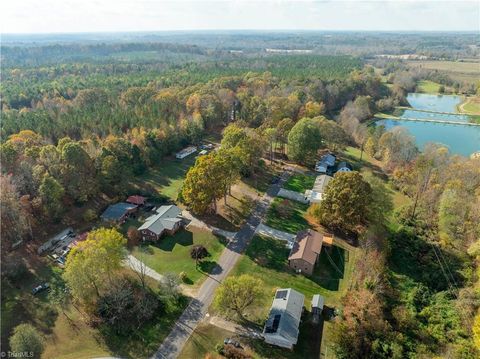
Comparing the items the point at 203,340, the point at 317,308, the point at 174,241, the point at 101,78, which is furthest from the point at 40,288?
the point at 101,78

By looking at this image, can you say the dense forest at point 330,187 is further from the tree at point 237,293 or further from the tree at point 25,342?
the tree at point 237,293

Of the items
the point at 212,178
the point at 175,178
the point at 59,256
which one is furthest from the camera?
the point at 175,178

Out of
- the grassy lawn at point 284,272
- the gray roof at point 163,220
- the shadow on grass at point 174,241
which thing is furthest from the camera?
the gray roof at point 163,220

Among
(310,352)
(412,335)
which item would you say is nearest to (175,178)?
(310,352)

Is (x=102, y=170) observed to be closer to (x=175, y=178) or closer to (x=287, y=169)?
(x=175, y=178)

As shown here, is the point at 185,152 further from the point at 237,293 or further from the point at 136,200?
the point at 237,293

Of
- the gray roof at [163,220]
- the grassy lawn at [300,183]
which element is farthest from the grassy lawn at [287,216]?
the gray roof at [163,220]

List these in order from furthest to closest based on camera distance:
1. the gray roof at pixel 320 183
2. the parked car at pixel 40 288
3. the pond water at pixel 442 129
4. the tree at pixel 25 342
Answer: the pond water at pixel 442 129 → the gray roof at pixel 320 183 → the parked car at pixel 40 288 → the tree at pixel 25 342
